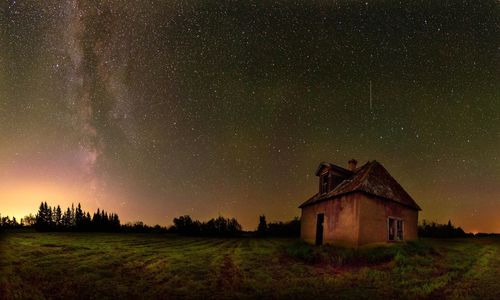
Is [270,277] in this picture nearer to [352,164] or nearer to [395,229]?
[395,229]

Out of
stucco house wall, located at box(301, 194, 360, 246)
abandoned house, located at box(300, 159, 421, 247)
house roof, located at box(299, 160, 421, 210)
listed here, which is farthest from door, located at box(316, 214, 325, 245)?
house roof, located at box(299, 160, 421, 210)

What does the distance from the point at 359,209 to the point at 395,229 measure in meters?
4.36

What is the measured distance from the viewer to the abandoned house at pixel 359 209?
71.6 ft

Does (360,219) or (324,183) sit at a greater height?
(324,183)

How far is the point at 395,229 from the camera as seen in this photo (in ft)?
78.2

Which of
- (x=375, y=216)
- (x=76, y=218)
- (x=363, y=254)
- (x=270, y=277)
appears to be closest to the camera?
(x=270, y=277)

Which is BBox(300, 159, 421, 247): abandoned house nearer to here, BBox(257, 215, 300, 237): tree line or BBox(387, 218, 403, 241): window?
BBox(387, 218, 403, 241): window

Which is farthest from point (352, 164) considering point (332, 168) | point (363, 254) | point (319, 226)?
point (363, 254)

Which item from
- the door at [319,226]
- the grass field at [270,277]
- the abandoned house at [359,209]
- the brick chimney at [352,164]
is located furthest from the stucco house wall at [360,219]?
the brick chimney at [352,164]

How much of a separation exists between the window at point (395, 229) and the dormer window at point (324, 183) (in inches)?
221

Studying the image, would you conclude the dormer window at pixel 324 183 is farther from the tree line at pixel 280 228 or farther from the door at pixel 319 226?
the tree line at pixel 280 228

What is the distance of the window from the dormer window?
221 inches

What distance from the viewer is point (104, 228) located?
9038cm

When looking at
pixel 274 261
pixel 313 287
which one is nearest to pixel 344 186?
pixel 274 261
